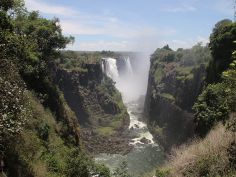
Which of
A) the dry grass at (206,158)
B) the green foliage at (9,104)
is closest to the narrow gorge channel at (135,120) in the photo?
the dry grass at (206,158)

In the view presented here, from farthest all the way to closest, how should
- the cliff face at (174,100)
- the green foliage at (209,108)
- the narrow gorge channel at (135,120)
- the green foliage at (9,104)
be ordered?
the cliff face at (174,100) < the narrow gorge channel at (135,120) < the green foliage at (209,108) < the green foliage at (9,104)

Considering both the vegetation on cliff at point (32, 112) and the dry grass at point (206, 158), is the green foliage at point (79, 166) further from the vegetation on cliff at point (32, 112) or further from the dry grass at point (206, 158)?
the dry grass at point (206, 158)

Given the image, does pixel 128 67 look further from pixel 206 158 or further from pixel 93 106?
pixel 206 158

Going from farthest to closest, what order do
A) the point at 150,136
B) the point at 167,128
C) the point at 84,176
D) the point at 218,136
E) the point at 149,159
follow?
the point at 150,136 < the point at 167,128 < the point at 149,159 < the point at 84,176 < the point at 218,136

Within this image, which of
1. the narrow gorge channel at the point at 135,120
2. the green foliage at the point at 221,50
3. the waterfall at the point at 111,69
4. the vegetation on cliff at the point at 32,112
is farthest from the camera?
the waterfall at the point at 111,69

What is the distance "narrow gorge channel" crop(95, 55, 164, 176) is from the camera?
54.5 metres

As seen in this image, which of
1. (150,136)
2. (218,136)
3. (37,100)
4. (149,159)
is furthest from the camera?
(150,136)

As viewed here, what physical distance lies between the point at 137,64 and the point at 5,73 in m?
121

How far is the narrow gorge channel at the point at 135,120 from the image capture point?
54531mm

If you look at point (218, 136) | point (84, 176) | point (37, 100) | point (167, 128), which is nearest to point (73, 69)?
point (167, 128)

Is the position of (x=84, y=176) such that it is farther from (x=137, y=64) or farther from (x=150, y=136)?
(x=137, y=64)

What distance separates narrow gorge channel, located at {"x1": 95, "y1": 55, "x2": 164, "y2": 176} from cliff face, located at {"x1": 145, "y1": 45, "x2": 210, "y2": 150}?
101 inches

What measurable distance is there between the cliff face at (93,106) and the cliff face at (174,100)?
6936mm

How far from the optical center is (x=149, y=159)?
56.7m
